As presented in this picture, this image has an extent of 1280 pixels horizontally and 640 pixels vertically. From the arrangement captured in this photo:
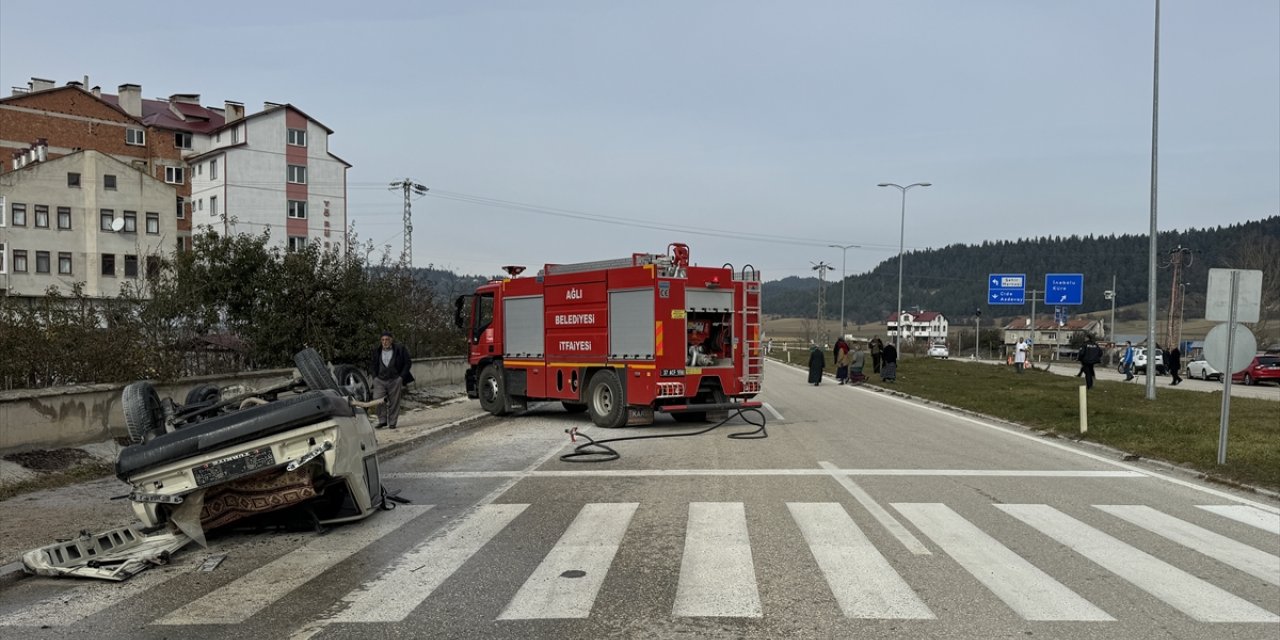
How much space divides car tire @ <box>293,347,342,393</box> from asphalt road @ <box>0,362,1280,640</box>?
1.25 metres

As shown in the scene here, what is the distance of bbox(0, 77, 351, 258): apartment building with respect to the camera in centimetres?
5981

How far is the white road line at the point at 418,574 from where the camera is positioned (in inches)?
204

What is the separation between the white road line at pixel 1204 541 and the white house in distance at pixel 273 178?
2295 inches

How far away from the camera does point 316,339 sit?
750 inches

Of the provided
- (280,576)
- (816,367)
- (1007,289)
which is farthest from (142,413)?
(1007,289)

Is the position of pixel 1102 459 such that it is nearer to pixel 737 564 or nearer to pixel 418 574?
pixel 737 564

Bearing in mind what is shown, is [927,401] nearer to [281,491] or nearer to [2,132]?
[281,491]

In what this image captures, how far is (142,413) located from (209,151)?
6277 centimetres

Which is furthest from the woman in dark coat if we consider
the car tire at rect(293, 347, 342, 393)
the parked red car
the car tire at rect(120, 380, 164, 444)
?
the car tire at rect(120, 380, 164, 444)

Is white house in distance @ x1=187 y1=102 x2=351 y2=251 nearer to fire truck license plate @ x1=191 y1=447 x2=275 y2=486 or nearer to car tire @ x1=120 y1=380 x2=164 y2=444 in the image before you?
car tire @ x1=120 y1=380 x2=164 y2=444

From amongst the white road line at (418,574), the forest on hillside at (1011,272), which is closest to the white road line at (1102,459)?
the white road line at (418,574)

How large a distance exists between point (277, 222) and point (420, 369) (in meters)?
43.2

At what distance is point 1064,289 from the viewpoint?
2076 inches

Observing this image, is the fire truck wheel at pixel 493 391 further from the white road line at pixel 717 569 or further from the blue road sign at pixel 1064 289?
the blue road sign at pixel 1064 289
